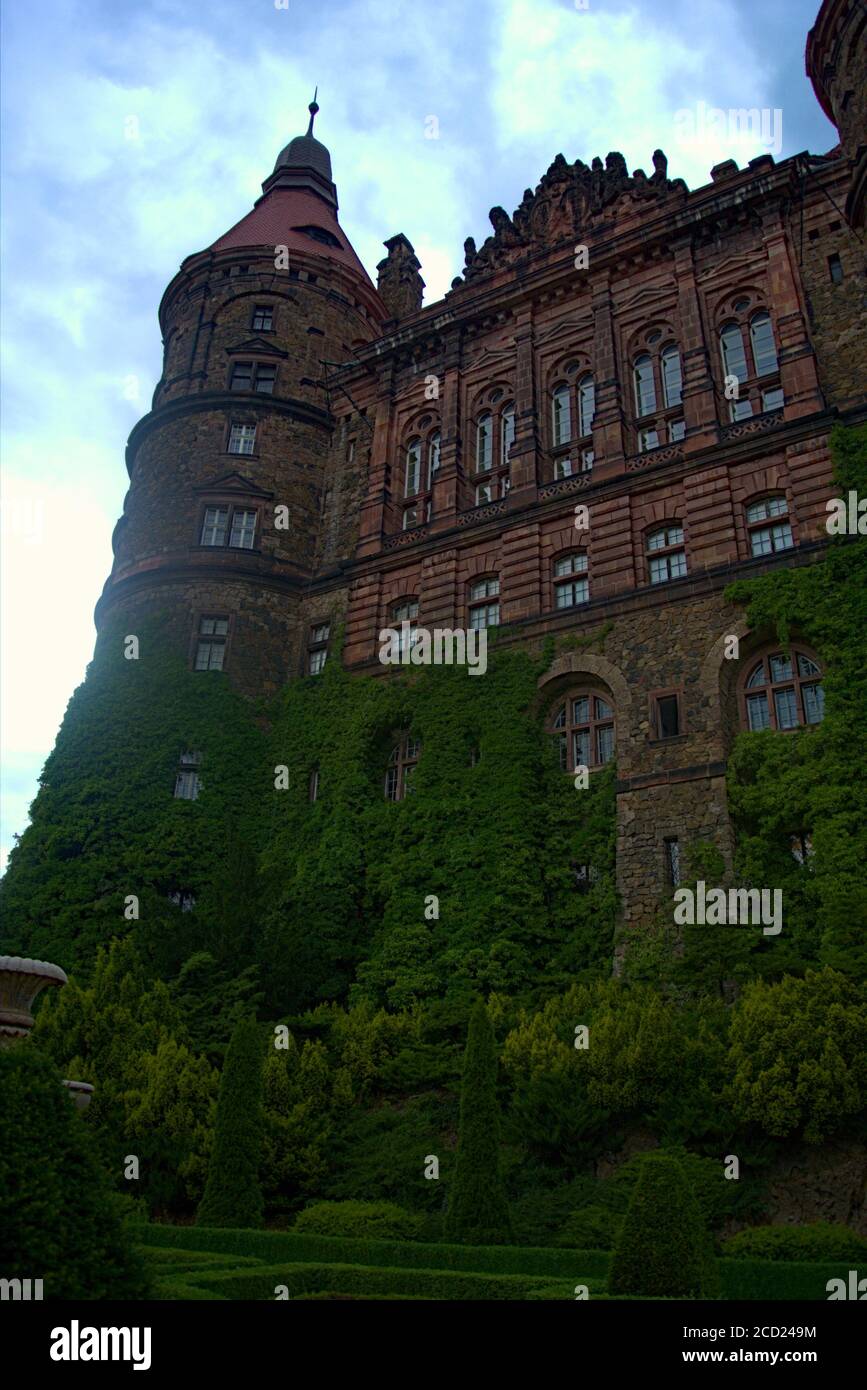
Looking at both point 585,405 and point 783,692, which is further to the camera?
point 585,405

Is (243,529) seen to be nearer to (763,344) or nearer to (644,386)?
(644,386)

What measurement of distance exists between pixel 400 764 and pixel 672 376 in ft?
51.0

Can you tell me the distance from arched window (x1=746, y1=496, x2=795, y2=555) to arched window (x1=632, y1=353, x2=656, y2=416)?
6.30 meters

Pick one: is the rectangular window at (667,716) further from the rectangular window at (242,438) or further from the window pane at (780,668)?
the rectangular window at (242,438)

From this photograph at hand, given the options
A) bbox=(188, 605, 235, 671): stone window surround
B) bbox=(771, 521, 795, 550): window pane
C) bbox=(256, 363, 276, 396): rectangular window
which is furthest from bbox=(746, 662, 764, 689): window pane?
bbox=(256, 363, 276, 396): rectangular window

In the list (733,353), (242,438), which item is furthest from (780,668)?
(242,438)

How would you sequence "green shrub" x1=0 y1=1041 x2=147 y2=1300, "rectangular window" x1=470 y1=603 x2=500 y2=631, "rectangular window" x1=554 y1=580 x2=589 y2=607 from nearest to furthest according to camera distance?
"green shrub" x1=0 y1=1041 x2=147 y2=1300, "rectangular window" x1=554 y1=580 x2=589 y2=607, "rectangular window" x1=470 y1=603 x2=500 y2=631

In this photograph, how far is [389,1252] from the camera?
547 inches

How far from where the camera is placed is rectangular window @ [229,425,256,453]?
4028 cm

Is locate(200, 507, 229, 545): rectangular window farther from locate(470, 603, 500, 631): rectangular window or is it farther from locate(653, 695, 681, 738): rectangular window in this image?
locate(653, 695, 681, 738): rectangular window

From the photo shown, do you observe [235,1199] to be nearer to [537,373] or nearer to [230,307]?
[537,373]

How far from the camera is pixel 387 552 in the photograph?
3584 cm

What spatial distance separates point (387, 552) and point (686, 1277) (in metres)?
28.3

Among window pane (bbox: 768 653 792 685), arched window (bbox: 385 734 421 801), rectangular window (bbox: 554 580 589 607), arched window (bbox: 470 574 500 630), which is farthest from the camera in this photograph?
arched window (bbox: 470 574 500 630)
